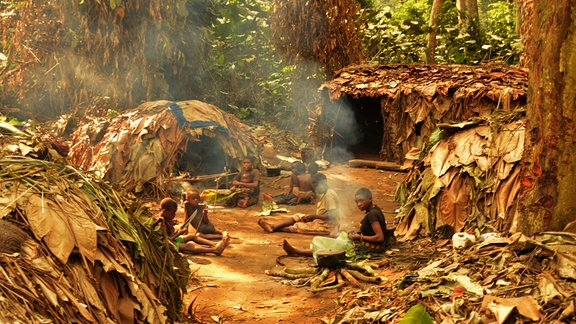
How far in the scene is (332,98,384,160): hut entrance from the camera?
50.1 feet

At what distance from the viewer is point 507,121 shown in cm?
765

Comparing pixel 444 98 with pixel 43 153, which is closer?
pixel 43 153

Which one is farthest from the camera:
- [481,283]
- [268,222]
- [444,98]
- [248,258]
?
[444,98]

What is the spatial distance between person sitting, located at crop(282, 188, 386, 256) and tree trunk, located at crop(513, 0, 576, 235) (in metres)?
2.39

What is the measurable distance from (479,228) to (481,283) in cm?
240

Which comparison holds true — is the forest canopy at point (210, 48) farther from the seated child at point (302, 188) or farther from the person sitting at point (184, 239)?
the person sitting at point (184, 239)

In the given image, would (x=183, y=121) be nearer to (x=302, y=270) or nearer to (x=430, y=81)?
(x=430, y=81)

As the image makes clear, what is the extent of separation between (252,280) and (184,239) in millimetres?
1345

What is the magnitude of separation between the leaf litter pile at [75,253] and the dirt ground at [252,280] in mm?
1346

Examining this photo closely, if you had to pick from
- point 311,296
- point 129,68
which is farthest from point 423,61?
point 311,296

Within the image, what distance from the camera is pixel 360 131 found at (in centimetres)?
1642

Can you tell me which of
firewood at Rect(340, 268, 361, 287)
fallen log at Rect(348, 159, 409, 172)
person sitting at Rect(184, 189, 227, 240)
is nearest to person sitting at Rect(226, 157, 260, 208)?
person sitting at Rect(184, 189, 227, 240)

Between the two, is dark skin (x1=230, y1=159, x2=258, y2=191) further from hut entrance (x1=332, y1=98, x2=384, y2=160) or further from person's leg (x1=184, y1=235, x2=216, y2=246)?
hut entrance (x1=332, y1=98, x2=384, y2=160)

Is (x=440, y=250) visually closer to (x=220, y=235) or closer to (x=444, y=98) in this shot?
(x=220, y=235)
